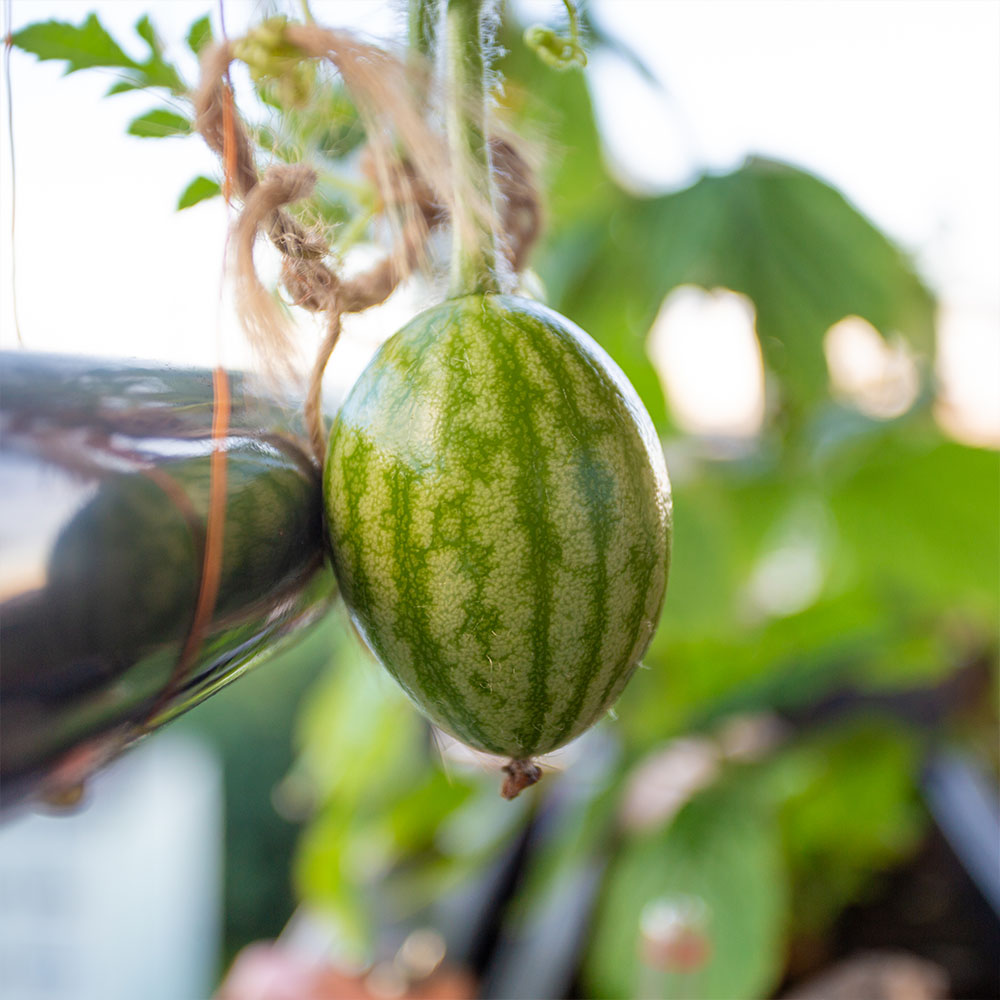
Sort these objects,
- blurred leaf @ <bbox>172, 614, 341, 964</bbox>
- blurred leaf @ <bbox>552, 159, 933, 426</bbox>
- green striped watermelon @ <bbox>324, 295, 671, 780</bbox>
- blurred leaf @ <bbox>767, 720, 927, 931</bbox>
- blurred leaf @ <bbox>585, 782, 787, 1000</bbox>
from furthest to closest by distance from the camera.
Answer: blurred leaf @ <bbox>172, 614, 341, 964</bbox>
blurred leaf @ <bbox>767, 720, 927, 931</bbox>
blurred leaf @ <bbox>585, 782, 787, 1000</bbox>
blurred leaf @ <bbox>552, 159, 933, 426</bbox>
green striped watermelon @ <bbox>324, 295, 671, 780</bbox>

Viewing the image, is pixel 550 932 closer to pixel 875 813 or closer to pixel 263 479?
pixel 875 813

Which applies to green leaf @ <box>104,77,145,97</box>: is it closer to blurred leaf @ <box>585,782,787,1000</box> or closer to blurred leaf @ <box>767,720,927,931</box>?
blurred leaf @ <box>585,782,787,1000</box>

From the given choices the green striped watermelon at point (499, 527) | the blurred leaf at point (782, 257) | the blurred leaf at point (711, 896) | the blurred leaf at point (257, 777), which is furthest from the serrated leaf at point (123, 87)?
the blurred leaf at point (257, 777)

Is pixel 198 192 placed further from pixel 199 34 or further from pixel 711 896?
pixel 711 896

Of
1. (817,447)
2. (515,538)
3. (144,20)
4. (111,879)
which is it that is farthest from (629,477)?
(111,879)

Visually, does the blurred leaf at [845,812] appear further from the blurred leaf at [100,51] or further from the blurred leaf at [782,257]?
the blurred leaf at [100,51]

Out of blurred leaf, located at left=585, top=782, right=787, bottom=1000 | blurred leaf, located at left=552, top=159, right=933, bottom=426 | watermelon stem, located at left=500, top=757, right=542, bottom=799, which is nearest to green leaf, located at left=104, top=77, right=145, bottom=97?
watermelon stem, located at left=500, top=757, right=542, bottom=799
